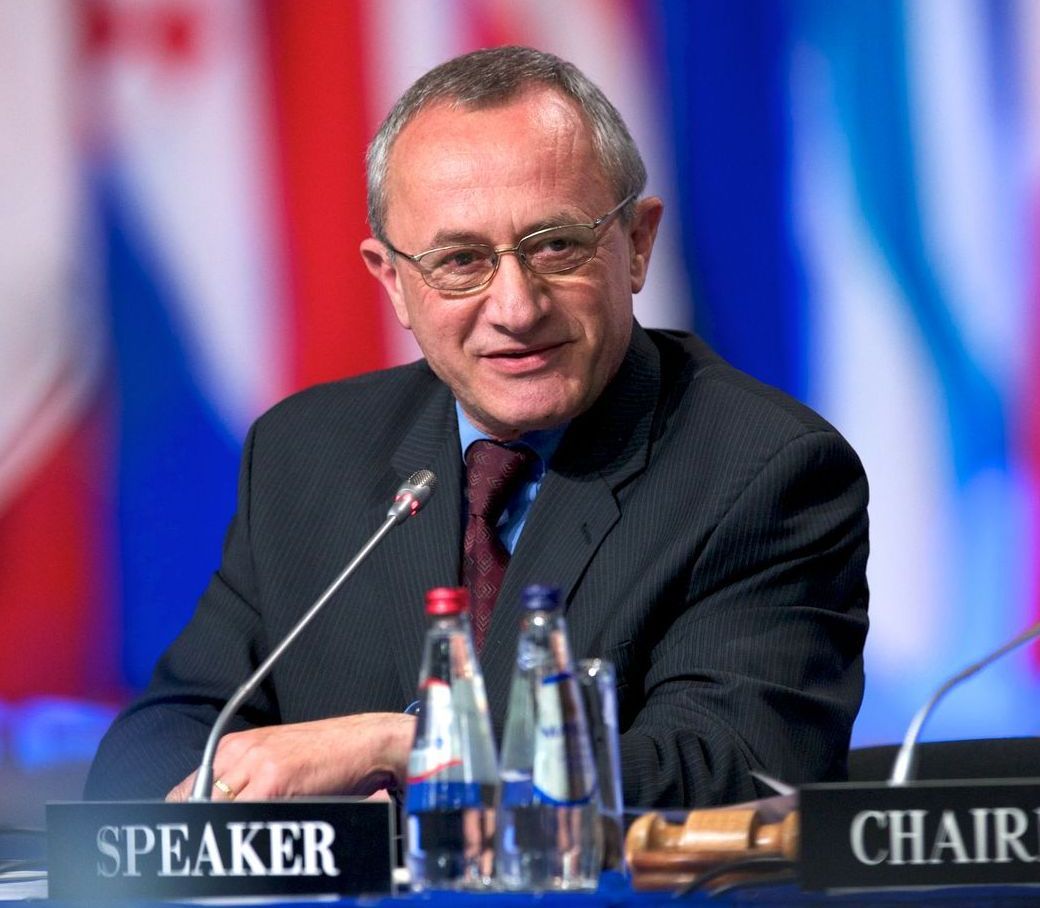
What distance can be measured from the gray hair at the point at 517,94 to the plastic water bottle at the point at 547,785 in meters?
1.09

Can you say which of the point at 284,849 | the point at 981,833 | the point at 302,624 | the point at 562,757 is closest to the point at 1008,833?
the point at 981,833

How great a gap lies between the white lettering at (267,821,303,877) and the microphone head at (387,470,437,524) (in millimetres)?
425

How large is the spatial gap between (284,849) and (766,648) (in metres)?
0.85

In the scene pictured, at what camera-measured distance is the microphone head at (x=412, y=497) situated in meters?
1.75

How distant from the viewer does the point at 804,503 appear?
2277 mm

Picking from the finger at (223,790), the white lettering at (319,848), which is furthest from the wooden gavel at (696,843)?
the finger at (223,790)

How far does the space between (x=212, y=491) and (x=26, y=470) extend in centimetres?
36

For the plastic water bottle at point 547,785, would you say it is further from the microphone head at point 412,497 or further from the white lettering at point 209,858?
the microphone head at point 412,497

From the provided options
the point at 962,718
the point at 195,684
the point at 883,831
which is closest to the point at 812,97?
the point at 962,718

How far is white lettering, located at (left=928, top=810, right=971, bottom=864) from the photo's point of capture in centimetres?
133

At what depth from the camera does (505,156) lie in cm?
227

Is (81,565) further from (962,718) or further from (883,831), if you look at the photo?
(883,831)

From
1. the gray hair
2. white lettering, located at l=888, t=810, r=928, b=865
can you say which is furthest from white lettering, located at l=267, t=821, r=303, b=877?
the gray hair

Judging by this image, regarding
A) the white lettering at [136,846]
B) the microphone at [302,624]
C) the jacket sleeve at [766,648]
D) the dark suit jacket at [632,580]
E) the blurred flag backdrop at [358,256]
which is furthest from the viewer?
the blurred flag backdrop at [358,256]
